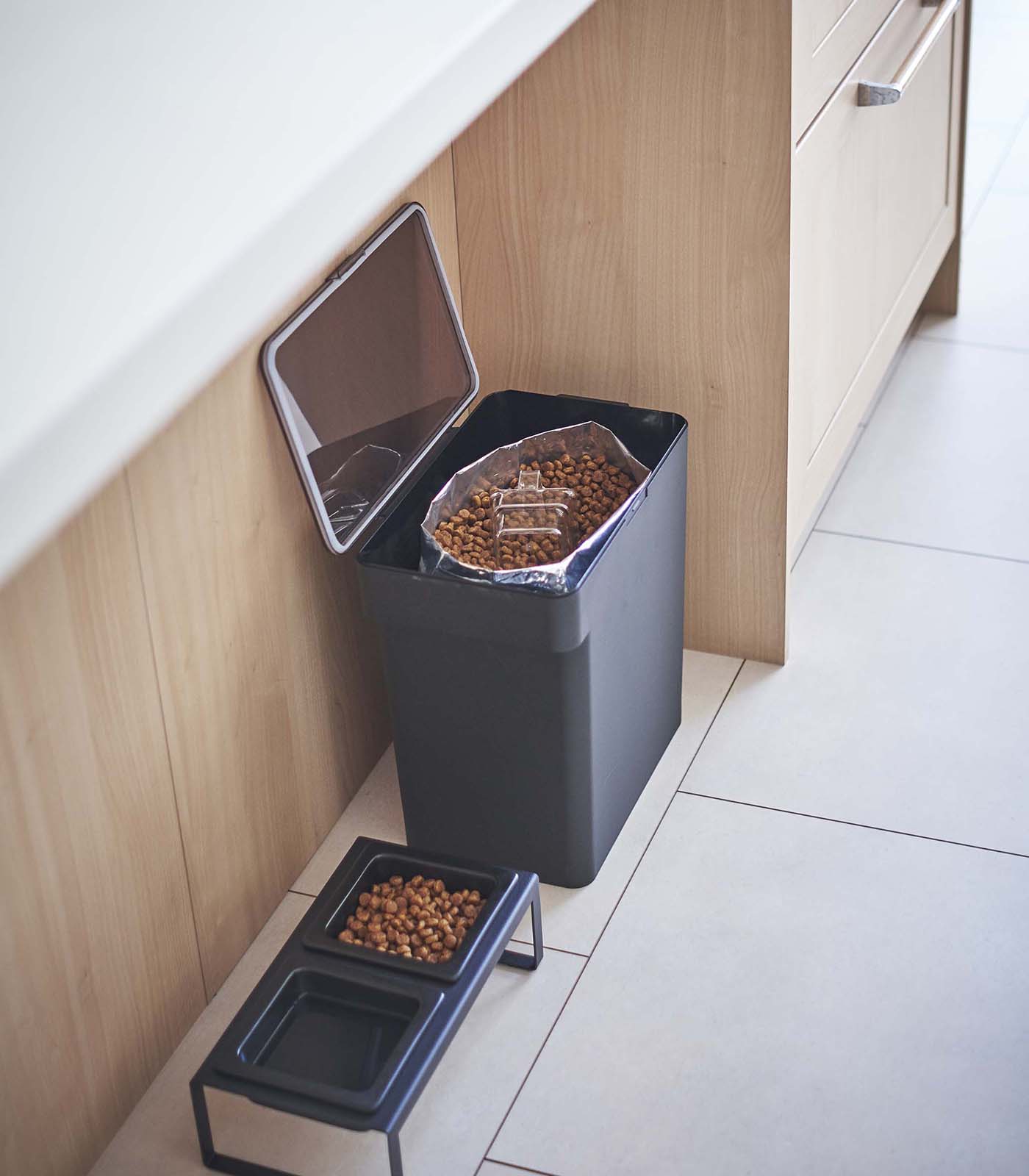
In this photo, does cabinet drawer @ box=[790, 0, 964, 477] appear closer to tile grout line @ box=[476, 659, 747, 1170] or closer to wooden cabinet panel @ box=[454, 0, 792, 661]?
wooden cabinet panel @ box=[454, 0, 792, 661]

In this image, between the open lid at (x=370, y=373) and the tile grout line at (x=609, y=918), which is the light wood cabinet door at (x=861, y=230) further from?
the open lid at (x=370, y=373)

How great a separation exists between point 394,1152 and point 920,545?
53.6 inches

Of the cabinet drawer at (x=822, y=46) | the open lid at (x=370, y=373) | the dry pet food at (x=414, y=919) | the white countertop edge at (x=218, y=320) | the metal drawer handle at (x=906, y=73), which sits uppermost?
the white countertop edge at (x=218, y=320)

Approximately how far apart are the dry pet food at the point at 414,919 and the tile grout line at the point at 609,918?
0.47 ft

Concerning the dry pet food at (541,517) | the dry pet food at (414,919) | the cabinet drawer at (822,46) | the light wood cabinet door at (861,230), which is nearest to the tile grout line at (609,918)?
the dry pet food at (414,919)

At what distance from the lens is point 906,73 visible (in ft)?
6.85

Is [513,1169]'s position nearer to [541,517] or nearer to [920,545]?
[541,517]

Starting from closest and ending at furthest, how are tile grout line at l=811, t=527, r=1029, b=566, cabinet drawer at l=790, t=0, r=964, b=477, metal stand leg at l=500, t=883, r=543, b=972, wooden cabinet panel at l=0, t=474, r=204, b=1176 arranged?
1. wooden cabinet panel at l=0, t=474, r=204, b=1176
2. metal stand leg at l=500, t=883, r=543, b=972
3. cabinet drawer at l=790, t=0, r=964, b=477
4. tile grout line at l=811, t=527, r=1029, b=566

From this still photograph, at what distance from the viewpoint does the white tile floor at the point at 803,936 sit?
1426 millimetres

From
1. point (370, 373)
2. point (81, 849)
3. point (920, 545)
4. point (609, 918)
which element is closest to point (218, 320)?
point (81, 849)

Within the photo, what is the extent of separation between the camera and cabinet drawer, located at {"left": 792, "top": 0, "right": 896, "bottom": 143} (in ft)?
5.54

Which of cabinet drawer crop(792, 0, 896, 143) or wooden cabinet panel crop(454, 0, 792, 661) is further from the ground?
cabinet drawer crop(792, 0, 896, 143)

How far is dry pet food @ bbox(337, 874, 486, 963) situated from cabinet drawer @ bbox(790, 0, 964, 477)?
786 millimetres

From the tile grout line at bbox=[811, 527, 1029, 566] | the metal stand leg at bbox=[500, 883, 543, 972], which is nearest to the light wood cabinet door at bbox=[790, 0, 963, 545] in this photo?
the tile grout line at bbox=[811, 527, 1029, 566]
